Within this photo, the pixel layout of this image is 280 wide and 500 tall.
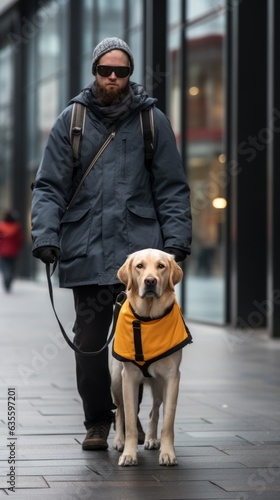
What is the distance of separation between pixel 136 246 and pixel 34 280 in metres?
25.0

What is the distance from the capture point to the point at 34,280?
30719mm

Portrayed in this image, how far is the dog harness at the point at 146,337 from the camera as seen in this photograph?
212 inches

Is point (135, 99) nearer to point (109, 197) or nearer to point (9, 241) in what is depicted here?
point (109, 197)

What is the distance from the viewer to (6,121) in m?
35.3

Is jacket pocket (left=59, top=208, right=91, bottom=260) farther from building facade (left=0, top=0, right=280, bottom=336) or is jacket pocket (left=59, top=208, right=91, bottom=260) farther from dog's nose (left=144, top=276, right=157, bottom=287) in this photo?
building facade (left=0, top=0, right=280, bottom=336)

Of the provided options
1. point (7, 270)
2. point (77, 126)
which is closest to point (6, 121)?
point (7, 270)

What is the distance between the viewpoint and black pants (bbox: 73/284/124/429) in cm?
600

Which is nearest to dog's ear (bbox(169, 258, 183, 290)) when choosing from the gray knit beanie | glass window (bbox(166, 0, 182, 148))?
the gray knit beanie

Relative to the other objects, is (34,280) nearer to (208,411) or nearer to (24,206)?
(24,206)

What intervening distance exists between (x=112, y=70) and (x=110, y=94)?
0.43 ft

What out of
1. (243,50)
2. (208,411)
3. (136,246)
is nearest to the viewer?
(136,246)

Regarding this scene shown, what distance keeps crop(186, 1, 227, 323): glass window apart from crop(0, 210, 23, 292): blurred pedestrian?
8.87 meters

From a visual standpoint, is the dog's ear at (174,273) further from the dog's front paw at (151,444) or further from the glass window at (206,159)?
the glass window at (206,159)

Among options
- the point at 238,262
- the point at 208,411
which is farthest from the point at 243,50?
the point at 208,411
